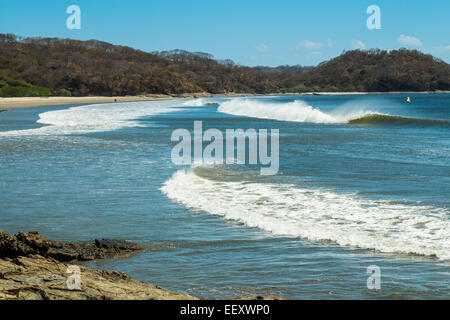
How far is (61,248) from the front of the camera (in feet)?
23.0

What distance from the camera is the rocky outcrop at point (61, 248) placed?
628cm

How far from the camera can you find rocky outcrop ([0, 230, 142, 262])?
6.28m

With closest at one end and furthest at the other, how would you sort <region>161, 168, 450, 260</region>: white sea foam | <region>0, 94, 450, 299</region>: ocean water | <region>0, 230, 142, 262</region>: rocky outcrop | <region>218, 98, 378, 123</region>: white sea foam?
<region>0, 94, 450, 299</region>: ocean water < <region>0, 230, 142, 262</region>: rocky outcrop < <region>161, 168, 450, 260</region>: white sea foam < <region>218, 98, 378, 123</region>: white sea foam

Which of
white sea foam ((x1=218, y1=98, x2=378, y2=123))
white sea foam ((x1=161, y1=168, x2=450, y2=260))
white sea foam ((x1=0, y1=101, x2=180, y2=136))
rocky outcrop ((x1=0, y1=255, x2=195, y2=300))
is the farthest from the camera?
white sea foam ((x1=218, y1=98, x2=378, y2=123))

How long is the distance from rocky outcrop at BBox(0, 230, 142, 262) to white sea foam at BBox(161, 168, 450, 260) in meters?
2.28

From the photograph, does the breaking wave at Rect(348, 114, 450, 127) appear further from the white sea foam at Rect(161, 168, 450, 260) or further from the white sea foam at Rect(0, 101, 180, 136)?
the white sea foam at Rect(161, 168, 450, 260)

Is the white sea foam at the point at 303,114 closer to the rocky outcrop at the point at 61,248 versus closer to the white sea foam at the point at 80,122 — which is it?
the white sea foam at the point at 80,122

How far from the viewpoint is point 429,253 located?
692 centimetres

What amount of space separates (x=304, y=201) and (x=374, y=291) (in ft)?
15.5

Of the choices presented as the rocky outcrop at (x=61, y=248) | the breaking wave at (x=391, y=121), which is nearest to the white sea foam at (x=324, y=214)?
the rocky outcrop at (x=61, y=248)

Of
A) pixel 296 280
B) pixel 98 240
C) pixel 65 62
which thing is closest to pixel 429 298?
pixel 296 280

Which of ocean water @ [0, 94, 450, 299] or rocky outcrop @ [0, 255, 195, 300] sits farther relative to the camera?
ocean water @ [0, 94, 450, 299]

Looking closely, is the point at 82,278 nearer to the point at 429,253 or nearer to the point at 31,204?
the point at 429,253

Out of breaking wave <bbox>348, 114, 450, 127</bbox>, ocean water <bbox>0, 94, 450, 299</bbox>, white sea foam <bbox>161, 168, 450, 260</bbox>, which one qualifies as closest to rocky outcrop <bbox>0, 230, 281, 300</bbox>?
ocean water <bbox>0, 94, 450, 299</bbox>
